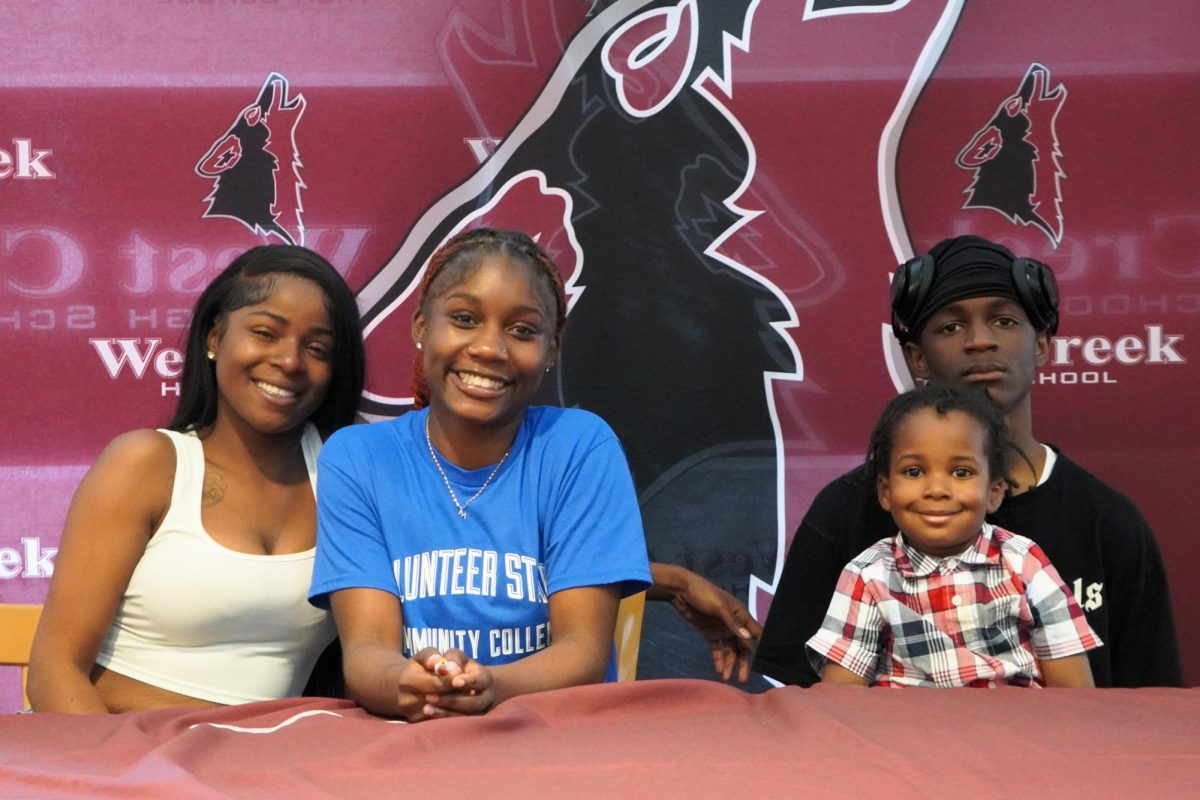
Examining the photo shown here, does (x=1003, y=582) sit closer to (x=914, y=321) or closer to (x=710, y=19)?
(x=914, y=321)

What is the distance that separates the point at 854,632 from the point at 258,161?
1.75 m

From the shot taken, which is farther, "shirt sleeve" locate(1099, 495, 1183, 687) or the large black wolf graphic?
the large black wolf graphic

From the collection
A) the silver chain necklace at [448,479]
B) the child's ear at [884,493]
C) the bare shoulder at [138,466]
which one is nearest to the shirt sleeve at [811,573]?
the child's ear at [884,493]

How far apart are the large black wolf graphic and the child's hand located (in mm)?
1394

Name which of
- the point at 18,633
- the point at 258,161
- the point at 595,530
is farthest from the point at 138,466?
the point at 258,161

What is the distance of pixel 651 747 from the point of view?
1.34 meters

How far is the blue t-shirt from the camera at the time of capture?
183 cm

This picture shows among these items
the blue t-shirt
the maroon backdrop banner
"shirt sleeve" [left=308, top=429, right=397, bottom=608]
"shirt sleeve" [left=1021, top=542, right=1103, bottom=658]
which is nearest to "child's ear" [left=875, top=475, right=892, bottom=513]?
"shirt sleeve" [left=1021, top=542, right=1103, bottom=658]

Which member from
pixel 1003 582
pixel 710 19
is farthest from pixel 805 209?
pixel 1003 582

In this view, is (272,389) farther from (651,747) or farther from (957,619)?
(957,619)

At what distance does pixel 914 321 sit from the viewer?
239cm

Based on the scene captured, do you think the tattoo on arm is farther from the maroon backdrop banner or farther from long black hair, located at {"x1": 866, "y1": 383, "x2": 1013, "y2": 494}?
long black hair, located at {"x1": 866, "y1": 383, "x2": 1013, "y2": 494}

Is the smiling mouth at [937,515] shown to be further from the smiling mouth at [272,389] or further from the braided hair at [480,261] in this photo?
the smiling mouth at [272,389]

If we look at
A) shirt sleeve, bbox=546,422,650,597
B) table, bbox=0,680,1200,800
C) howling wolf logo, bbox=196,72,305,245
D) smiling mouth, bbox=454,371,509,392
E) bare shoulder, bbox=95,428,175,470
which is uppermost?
howling wolf logo, bbox=196,72,305,245
